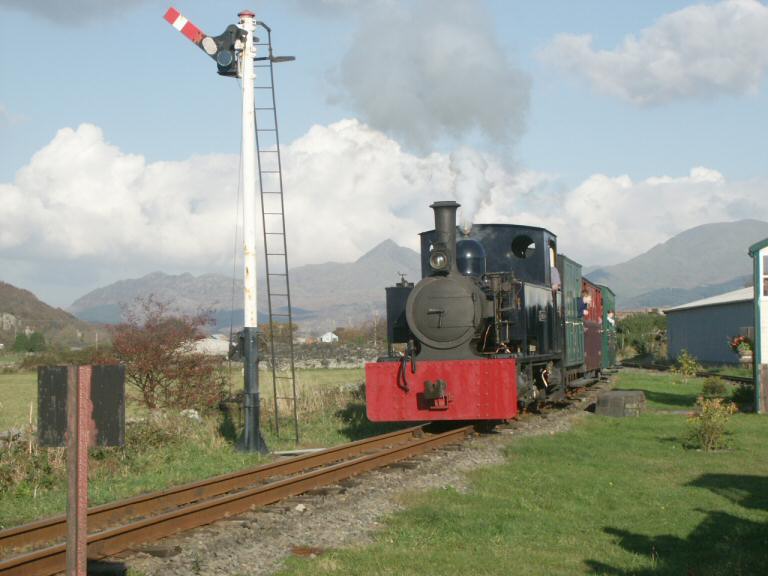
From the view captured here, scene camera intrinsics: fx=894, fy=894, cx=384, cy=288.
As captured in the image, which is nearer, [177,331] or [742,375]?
[177,331]

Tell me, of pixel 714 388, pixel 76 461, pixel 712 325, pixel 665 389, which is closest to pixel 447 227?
pixel 76 461

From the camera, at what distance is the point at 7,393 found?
32938 millimetres

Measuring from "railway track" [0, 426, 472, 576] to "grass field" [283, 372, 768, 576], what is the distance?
1382mm

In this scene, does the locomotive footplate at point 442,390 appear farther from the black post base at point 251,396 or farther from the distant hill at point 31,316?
the distant hill at point 31,316

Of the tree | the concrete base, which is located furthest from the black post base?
the concrete base

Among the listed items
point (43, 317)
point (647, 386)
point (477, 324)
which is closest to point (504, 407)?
point (477, 324)

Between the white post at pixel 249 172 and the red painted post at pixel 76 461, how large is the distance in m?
8.16

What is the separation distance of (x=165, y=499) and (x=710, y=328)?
40.8 metres

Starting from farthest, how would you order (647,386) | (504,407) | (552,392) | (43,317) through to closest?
(43,317) → (647,386) → (552,392) → (504,407)

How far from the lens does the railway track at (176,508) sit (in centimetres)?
670

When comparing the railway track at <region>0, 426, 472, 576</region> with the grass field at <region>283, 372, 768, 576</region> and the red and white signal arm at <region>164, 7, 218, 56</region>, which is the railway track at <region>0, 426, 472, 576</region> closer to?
the grass field at <region>283, 372, 768, 576</region>

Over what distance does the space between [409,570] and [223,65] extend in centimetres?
915

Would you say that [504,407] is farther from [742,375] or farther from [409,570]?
[742,375]

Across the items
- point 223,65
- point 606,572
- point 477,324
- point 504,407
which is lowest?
point 606,572
